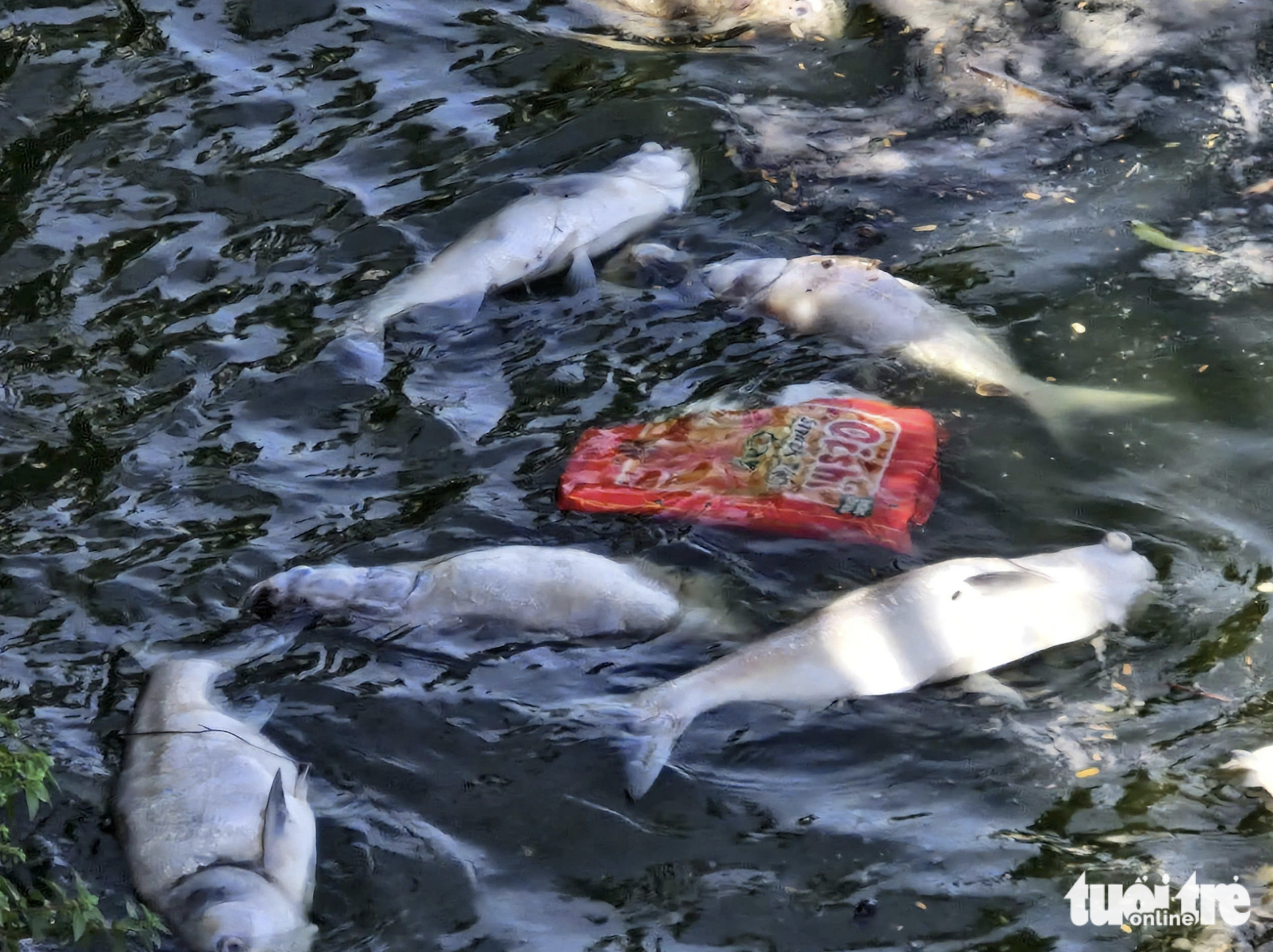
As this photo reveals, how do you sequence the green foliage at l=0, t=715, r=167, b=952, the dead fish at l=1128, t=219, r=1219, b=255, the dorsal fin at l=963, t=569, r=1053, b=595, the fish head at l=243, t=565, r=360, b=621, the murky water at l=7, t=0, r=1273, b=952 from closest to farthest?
1. the green foliage at l=0, t=715, r=167, b=952
2. the murky water at l=7, t=0, r=1273, b=952
3. the dorsal fin at l=963, t=569, r=1053, b=595
4. the fish head at l=243, t=565, r=360, b=621
5. the dead fish at l=1128, t=219, r=1219, b=255

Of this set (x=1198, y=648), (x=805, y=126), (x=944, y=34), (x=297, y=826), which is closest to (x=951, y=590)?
(x=1198, y=648)

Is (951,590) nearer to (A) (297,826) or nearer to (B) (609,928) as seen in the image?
(B) (609,928)

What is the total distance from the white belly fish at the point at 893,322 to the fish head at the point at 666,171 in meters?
0.73

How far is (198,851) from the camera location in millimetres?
3814

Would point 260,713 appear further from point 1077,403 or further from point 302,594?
point 1077,403

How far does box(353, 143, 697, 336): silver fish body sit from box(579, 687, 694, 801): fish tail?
2294 mm

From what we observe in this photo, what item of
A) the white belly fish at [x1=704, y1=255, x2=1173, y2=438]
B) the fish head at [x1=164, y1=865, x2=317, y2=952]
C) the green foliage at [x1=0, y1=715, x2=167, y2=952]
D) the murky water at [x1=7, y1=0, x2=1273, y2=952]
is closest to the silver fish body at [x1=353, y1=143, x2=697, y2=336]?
the murky water at [x1=7, y1=0, x2=1273, y2=952]

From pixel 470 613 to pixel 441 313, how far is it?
6.22 feet

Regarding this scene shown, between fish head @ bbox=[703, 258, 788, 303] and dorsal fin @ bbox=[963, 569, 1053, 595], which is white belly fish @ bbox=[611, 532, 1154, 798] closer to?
dorsal fin @ bbox=[963, 569, 1053, 595]

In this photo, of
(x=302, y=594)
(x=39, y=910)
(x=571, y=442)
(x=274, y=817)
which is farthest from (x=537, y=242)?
(x=39, y=910)

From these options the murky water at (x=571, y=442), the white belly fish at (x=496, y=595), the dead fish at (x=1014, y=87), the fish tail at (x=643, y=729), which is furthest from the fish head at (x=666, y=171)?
the fish tail at (x=643, y=729)

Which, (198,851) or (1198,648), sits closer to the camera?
(198,851)

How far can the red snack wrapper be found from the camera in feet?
16.1

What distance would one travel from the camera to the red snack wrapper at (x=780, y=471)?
490 centimetres
